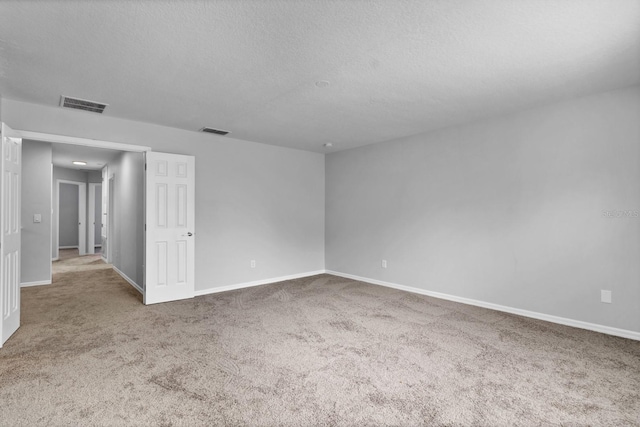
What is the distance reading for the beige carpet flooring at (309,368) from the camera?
199 centimetres

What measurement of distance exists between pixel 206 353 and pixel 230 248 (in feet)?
8.54

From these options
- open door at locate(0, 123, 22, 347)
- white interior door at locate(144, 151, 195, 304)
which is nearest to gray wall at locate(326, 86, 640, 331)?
white interior door at locate(144, 151, 195, 304)

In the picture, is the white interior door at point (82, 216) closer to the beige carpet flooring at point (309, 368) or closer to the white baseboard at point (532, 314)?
the beige carpet flooring at point (309, 368)

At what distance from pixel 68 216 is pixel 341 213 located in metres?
9.96

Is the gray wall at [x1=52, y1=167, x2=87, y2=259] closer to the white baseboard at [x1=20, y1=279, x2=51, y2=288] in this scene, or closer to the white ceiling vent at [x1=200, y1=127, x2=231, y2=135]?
the white baseboard at [x1=20, y1=279, x2=51, y2=288]

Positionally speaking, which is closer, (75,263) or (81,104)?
(81,104)

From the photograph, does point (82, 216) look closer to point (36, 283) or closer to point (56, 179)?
point (56, 179)

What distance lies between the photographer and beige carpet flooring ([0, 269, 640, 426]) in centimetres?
199

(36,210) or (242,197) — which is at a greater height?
(242,197)

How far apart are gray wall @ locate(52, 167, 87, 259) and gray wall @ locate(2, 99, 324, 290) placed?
517cm

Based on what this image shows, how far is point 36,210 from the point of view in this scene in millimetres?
5641

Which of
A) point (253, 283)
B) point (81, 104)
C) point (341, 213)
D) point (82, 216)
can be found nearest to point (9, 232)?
point (81, 104)


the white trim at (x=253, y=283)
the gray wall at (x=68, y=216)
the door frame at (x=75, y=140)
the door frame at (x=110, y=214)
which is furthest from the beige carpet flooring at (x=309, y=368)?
the gray wall at (x=68, y=216)

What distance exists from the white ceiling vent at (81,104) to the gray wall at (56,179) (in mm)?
5390
